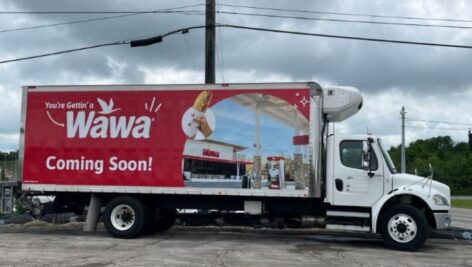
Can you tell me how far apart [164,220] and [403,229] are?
19.9ft

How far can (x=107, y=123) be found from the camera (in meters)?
13.7

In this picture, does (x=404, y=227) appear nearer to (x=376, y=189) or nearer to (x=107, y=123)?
(x=376, y=189)

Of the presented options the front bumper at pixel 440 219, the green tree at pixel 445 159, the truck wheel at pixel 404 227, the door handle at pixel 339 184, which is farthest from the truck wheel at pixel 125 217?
the green tree at pixel 445 159

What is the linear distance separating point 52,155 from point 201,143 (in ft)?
12.2

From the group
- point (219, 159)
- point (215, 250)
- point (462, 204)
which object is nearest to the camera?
point (215, 250)

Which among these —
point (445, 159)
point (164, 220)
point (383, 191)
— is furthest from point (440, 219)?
point (445, 159)

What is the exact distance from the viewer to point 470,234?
1391 cm

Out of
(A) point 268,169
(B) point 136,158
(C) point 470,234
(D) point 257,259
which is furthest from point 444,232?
(B) point 136,158

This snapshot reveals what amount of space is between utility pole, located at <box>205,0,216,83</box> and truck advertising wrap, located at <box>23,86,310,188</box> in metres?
4.13

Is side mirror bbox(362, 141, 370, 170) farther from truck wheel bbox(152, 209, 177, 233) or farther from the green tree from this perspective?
the green tree

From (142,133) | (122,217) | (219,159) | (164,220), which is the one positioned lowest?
(164,220)

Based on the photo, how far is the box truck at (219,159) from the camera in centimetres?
1268

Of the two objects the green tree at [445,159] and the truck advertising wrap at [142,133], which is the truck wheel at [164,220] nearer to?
the truck advertising wrap at [142,133]

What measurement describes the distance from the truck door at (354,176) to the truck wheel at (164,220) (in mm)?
4402
